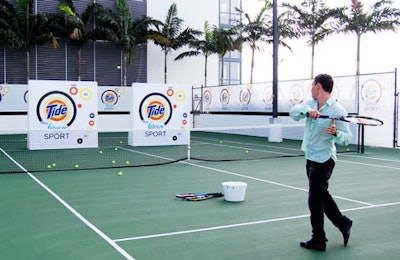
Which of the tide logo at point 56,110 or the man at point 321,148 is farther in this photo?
the tide logo at point 56,110

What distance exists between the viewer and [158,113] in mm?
18891

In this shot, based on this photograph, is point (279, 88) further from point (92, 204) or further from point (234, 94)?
point (92, 204)

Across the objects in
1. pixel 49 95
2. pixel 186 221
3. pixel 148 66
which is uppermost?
pixel 148 66

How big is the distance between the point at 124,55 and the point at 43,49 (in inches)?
194

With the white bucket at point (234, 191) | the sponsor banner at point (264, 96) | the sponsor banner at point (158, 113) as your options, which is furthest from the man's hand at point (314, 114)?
the sponsor banner at point (264, 96)

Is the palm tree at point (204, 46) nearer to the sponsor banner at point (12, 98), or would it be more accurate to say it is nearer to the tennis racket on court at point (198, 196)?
the sponsor banner at point (12, 98)

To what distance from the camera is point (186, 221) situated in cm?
668

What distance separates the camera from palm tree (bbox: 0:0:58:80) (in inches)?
1052

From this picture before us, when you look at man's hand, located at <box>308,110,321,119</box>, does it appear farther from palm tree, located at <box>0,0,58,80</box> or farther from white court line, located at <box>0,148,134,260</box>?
palm tree, located at <box>0,0,58,80</box>

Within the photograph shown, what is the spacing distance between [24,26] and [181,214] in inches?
914

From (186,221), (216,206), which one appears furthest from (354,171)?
(186,221)

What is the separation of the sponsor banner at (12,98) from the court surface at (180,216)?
1570 centimetres

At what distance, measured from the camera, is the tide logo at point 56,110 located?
56.2ft

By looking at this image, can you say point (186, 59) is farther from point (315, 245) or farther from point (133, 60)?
point (315, 245)
